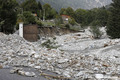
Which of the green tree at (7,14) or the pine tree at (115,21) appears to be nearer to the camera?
the green tree at (7,14)

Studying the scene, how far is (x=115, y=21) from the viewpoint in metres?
35.8

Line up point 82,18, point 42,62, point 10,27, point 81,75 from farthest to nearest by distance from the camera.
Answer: point 82,18
point 10,27
point 42,62
point 81,75

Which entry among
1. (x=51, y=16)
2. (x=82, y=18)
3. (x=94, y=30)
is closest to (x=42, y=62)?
(x=94, y=30)

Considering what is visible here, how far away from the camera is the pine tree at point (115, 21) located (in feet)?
114

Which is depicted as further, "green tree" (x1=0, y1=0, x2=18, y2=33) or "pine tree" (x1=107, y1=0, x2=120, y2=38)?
"pine tree" (x1=107, y1=0, x2=120, y2=38)

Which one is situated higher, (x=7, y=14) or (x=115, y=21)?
(x=115, y=21)

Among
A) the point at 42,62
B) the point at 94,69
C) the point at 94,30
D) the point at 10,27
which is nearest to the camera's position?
the point at 94,69

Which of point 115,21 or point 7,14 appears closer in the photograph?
point 7,14

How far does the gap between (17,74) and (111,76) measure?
185 inches

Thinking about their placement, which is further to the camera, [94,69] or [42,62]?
[42,62]

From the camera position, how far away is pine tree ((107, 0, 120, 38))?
114 ft

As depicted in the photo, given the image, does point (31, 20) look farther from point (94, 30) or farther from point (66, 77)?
point (66, 77)

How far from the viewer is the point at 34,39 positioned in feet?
103

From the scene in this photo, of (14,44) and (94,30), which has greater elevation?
(94,30)
